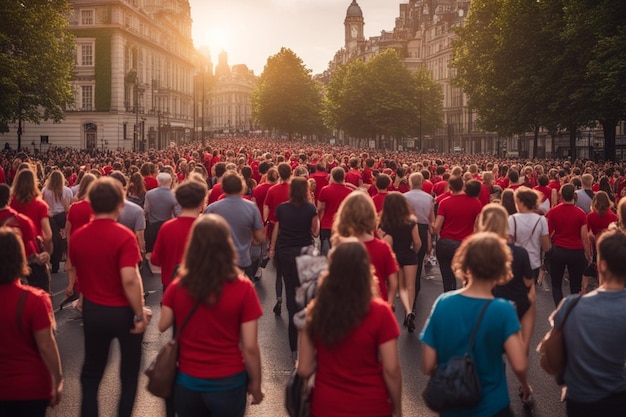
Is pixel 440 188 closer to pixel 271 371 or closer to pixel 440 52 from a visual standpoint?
pixel 271 371

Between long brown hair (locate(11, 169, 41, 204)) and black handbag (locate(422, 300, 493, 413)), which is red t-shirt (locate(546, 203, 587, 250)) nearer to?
black handbag (locate(422, 300, 493, 413))

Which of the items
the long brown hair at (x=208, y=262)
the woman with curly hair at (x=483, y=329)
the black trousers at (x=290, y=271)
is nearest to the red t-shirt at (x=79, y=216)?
the black trousers at (x=290, y=271)

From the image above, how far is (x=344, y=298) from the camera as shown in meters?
4.03

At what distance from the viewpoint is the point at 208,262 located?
4.30 m

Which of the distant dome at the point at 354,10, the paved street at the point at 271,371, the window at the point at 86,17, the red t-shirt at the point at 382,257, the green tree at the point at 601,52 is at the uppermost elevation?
the distant dome at the point at 354,10

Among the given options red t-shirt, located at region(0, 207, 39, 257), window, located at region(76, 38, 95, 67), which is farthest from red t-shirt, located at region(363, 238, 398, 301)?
window, located at region(76, 38, 95, 67)

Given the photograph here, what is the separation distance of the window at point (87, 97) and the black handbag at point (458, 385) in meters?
70.8

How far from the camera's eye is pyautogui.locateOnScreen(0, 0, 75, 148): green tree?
34250 mm

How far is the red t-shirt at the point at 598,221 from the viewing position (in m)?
10.8

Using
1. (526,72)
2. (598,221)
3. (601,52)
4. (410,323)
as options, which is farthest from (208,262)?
(526,72)

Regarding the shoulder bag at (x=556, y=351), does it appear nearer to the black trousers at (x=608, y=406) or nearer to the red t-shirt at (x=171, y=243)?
the black trousers at (x=608, y=406)

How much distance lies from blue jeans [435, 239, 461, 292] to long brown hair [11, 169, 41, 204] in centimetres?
511

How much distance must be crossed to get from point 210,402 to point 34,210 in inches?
193

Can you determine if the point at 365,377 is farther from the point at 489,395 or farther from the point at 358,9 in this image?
the point at 358,9
